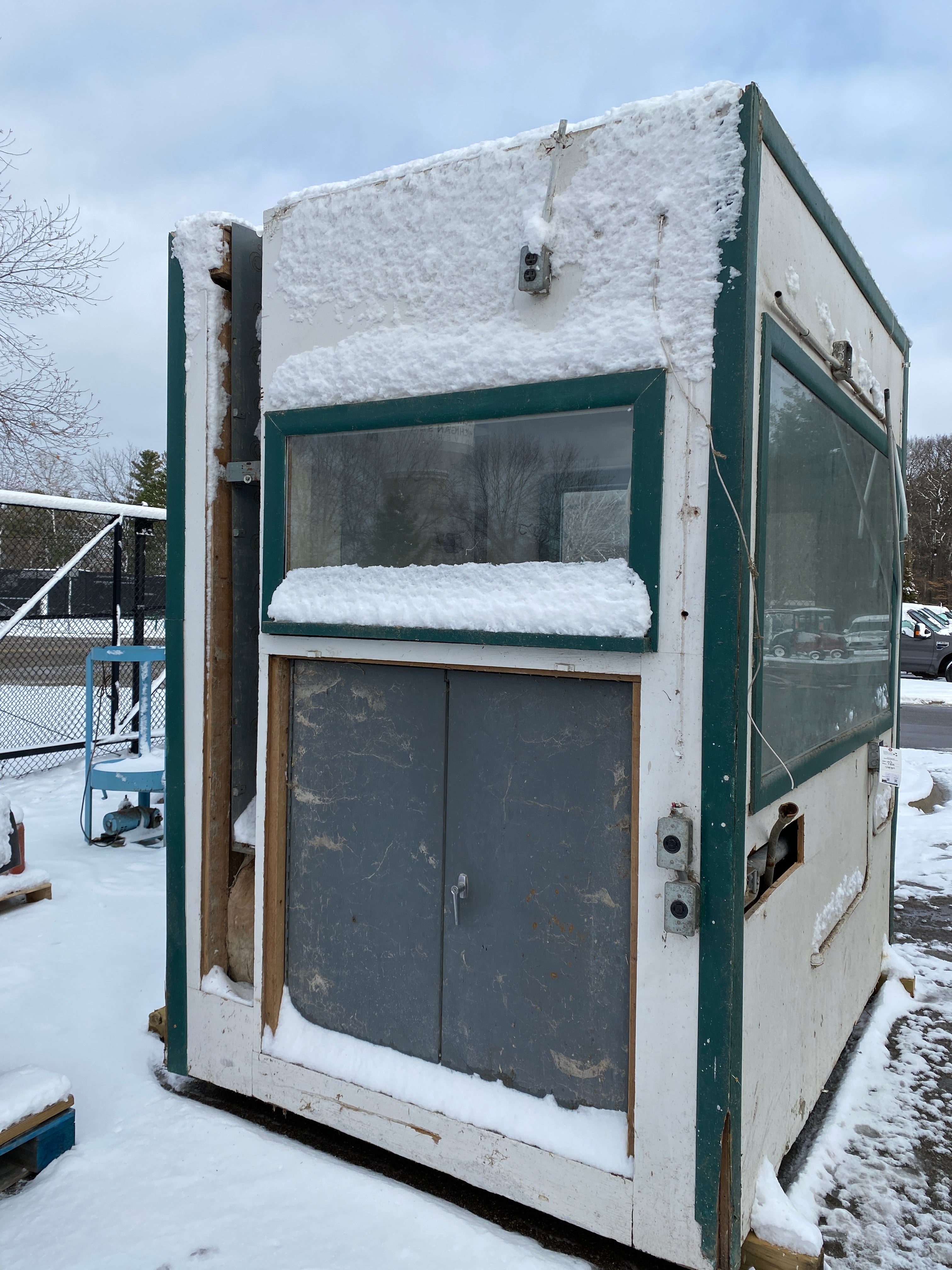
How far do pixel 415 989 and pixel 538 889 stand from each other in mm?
585

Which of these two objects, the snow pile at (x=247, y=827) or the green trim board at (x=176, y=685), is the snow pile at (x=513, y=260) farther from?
the snow pile at (x=247, y=827)

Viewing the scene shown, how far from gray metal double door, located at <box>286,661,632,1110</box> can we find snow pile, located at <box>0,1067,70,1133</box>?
2.45 ft

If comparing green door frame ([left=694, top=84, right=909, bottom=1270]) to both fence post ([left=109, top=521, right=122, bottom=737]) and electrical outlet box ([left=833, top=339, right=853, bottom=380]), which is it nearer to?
electrical outlet box ([left=833, top=339, right=853, bottom=380])

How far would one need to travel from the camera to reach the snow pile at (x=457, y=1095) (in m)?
2.36

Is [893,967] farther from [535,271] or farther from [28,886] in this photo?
[28,886]

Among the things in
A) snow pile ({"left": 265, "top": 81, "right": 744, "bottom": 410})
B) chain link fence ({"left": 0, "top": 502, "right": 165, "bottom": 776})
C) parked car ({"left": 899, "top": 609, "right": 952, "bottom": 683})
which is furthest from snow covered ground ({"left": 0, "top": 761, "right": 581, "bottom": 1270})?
parked car ({"left": 899, "top": 609, "right": 952, "bottom": 683})

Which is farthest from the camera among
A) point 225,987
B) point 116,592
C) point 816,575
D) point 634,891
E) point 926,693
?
point 926,693

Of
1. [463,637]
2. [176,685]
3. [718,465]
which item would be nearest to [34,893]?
[176,685]

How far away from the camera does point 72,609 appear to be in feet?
26.7

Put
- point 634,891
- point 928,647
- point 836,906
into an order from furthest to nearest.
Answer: point 928,647
point 836,906
point 634,891

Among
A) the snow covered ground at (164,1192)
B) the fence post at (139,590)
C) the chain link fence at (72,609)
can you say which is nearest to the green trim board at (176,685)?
the snow covered ground at (164,1192)

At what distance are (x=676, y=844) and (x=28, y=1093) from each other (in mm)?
2081

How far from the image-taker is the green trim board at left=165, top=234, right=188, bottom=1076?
3.10 m

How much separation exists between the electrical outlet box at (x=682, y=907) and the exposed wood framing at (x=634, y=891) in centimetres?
10
